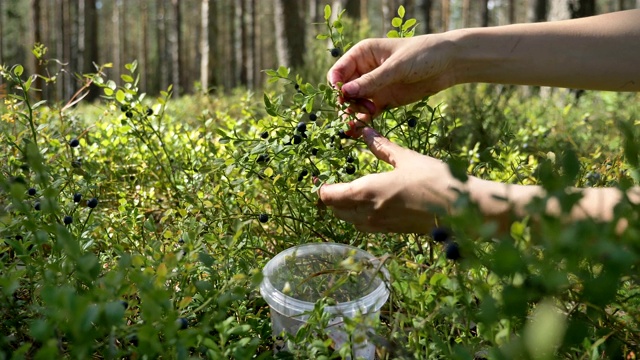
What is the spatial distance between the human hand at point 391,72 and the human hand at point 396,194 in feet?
0.93

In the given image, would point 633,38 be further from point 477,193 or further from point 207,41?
point 207,41

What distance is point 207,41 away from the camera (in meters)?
11.0

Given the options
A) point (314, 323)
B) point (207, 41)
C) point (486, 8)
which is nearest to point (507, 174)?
point (314, 323)

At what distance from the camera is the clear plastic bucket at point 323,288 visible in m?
1.24

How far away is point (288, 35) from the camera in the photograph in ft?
25.3

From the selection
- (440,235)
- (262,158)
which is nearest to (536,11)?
(262,158)

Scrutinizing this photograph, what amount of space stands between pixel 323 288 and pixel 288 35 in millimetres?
6586

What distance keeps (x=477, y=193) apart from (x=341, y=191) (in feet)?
1.16

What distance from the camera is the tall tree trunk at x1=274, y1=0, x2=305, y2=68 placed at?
7699 mm

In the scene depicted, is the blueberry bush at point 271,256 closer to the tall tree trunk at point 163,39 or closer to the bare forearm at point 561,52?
the bare forearm at point 561,52

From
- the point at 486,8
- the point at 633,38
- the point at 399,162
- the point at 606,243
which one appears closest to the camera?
the point at 606,243

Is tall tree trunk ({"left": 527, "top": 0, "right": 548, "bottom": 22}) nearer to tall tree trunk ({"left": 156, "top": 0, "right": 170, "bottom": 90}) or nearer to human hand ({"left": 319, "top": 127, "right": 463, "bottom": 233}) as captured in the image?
human hand ({"left": 319, "top": 127, "right": 463, "bottom": 233})

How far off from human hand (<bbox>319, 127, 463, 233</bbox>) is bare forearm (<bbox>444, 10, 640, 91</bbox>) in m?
0.64

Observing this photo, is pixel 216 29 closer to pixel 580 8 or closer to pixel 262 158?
pixel 580 8
